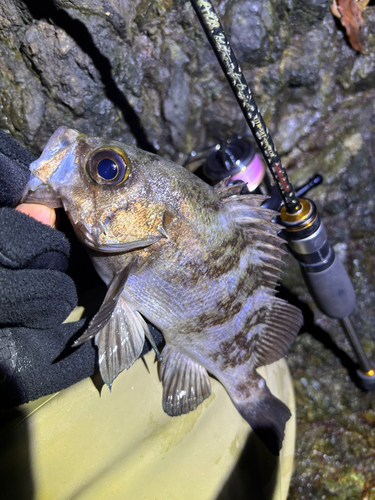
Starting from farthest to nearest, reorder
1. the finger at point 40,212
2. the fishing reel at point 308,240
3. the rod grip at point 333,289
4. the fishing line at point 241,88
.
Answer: the rod grip at point 333,289 → the fishing reel at point 308,240 → the finger at point 40,212 → the fishing line at point 241,88

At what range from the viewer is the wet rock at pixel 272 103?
5.59 ft

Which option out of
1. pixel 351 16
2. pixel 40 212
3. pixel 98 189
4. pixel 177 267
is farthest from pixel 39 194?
pixel 351 16

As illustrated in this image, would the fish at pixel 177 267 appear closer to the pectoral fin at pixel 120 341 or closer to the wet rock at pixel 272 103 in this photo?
the pectoral fin at pixel 120 341

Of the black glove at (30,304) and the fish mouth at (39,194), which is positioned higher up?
the fish mouth at (39,194)

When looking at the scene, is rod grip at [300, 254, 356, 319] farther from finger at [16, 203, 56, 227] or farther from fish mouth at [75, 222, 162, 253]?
finger at [16, 203, 56, 227]

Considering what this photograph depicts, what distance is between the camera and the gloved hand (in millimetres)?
1068

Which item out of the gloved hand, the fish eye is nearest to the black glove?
the gloved hand

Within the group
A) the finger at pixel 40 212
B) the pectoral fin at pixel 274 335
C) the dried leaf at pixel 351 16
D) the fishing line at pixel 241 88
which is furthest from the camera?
the dried leaf at pixel 351 16

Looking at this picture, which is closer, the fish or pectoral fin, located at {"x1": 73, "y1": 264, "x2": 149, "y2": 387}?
the fish

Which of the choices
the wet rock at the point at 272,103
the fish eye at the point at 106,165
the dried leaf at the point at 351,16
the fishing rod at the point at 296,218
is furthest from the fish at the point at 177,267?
the dried leaf at the point at 351,16

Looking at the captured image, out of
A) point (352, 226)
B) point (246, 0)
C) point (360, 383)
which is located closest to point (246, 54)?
point (246, 0)

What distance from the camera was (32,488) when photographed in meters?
1.08

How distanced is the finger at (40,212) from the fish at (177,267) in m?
0.03

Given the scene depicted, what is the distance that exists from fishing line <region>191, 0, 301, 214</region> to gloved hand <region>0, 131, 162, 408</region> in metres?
0.82
